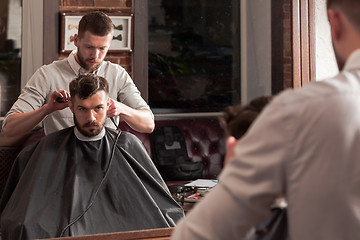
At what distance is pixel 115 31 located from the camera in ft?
6.59

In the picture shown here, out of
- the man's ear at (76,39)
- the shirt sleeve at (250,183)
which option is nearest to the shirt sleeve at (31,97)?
the man's ear at (76,39)

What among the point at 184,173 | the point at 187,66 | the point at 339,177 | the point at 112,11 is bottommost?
the point at 184,173

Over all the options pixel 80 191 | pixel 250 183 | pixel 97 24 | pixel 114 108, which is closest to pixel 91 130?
pixel 114 108

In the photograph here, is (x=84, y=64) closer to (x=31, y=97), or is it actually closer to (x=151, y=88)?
(x=31, y=97)

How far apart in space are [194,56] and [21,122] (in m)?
1.32

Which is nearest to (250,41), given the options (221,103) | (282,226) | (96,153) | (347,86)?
(221,103)

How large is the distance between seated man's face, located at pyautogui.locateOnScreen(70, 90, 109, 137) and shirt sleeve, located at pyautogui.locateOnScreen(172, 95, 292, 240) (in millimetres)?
1154

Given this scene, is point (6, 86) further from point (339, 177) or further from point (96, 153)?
point (339, 177)

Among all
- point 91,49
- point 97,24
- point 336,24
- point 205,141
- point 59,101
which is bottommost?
point 205,141

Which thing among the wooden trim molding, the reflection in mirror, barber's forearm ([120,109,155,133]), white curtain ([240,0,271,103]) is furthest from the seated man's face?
the wooden trim molding

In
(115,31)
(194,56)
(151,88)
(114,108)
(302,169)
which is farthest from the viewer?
(194,56)

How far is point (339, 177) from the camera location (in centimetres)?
56

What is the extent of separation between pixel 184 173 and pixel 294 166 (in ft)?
4.73

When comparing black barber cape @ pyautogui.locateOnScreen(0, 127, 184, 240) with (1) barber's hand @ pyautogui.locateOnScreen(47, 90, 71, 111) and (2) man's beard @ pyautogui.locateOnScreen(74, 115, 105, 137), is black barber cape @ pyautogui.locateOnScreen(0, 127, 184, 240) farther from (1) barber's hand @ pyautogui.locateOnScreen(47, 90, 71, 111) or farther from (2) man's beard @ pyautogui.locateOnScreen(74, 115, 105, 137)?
(1) barber's hand @ pyautogui.locateOnScreen(47, 90, 71, 111)
